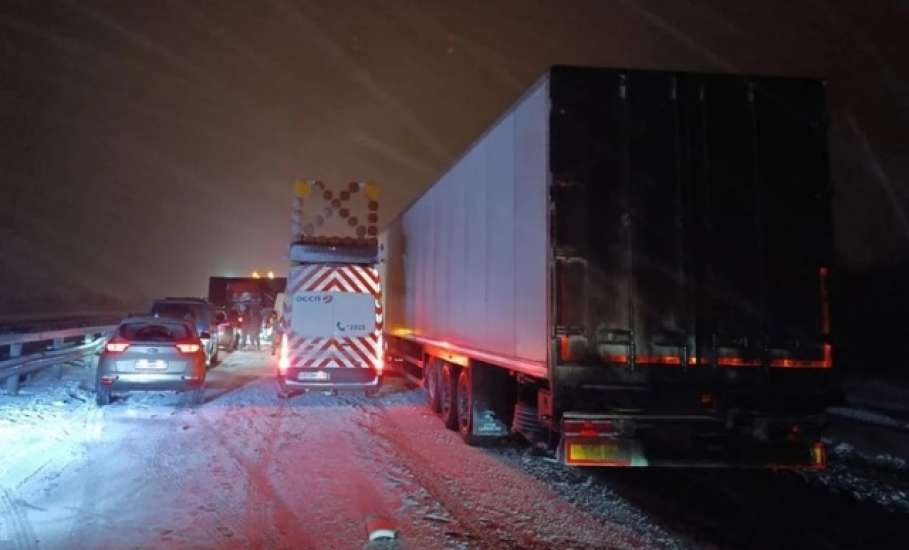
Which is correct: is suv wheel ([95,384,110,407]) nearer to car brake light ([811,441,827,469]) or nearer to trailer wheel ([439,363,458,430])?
trailer wheel ([439,363,458,430])

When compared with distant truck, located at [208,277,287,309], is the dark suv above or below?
below

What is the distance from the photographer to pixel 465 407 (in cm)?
991

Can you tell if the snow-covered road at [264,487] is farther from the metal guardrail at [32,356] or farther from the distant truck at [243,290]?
the distant truck at [243,290]

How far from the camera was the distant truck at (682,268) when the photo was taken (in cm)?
642

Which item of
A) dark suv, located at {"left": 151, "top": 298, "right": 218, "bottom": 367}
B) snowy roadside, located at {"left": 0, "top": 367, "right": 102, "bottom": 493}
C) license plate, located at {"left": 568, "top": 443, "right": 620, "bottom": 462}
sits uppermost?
dark suv, located at {"left": 151, "top": 298, "right": 218, "bottom": 367}

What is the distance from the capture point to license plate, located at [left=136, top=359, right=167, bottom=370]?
1214cm

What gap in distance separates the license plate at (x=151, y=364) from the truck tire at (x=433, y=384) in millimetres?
4632

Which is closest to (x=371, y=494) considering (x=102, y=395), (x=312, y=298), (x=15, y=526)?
(x=15, y=526)

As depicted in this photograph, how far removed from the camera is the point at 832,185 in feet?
22.0

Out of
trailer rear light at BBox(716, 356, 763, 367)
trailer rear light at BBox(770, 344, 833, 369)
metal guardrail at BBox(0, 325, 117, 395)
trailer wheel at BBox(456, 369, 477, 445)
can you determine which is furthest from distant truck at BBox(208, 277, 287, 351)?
trailer rear light at BBox(770, 344, 833, 369)

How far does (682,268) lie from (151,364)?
9.43 metres

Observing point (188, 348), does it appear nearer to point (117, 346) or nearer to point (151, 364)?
point (151, 364)

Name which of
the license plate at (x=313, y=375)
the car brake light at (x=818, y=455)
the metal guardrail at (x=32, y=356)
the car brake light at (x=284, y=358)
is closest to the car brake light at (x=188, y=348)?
the car brake light at (x=284, y=358)

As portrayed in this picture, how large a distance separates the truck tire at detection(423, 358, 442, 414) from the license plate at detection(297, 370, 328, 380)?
6.18 ft
